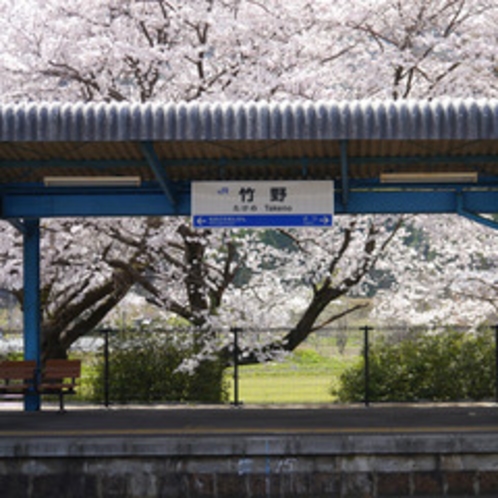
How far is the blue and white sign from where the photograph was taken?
1504cm

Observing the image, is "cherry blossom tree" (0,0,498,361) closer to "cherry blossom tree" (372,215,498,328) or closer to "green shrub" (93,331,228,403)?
"green shrub" (93,331,228,403)

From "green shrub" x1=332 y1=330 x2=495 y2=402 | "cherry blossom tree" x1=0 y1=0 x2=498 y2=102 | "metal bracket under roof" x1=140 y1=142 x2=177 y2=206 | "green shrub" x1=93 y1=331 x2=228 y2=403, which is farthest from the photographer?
"cherry blossom tree" x1=0 y1=0 x2=498 y2=102

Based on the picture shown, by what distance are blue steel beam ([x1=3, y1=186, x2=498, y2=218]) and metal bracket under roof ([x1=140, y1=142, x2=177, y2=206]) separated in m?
0.35

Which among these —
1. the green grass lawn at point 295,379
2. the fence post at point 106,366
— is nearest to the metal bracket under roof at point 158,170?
the fence post at point 106,366

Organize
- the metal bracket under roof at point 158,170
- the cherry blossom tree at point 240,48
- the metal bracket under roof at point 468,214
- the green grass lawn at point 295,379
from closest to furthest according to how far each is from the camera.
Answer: the metal bracket under roof at point 158,170 → the metal bracket under roof at point 468,214 → the cherry blossom tree at point 240,48 → the green grass lawn at point 295,379

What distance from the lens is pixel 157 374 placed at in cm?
2006

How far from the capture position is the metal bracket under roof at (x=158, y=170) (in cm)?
1377

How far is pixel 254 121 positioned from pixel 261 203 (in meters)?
2.19

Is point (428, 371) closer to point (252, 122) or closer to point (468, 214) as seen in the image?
point (468, 214)

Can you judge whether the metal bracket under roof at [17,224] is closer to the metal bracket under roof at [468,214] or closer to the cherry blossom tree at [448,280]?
the metal bracket under roof at [468,214]

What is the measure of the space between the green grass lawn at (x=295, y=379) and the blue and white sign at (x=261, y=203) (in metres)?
8.13

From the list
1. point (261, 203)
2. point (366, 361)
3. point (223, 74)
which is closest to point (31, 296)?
point (261, 203)

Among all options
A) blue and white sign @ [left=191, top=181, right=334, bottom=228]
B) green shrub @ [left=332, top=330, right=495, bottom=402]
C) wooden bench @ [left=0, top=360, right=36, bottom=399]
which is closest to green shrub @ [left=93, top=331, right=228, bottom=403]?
green shrub @ [left=332, top=330, right=495, bottom=402]

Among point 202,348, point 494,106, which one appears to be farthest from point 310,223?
point 202,348
